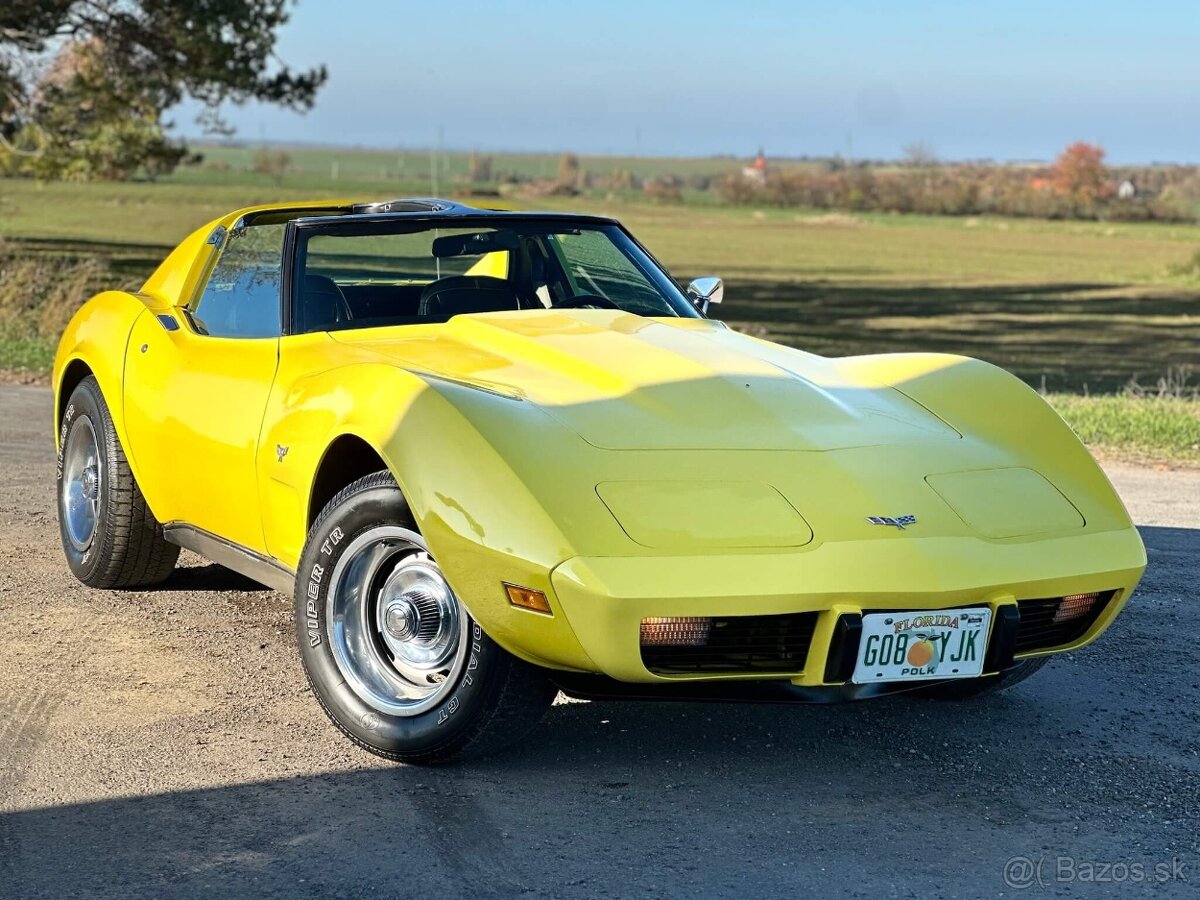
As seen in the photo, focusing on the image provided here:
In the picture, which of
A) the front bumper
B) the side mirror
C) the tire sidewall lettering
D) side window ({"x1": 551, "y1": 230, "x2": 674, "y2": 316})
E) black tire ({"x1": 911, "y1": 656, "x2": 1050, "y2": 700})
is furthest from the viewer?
the side mirror

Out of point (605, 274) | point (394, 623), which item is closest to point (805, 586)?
point (394, 623)

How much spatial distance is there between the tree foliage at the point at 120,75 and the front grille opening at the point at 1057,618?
2005cm

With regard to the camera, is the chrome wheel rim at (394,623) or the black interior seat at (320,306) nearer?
the chrome wheel rim at (394,623)

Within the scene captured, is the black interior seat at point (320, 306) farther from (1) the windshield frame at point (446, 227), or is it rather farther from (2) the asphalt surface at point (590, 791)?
(2) the asphalt surface at point (590, 791)

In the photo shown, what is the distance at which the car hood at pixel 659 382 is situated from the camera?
4.32m

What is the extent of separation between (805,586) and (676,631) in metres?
0.32

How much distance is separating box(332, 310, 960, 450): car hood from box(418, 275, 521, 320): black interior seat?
0.76 ft

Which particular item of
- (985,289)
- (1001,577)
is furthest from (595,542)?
(985,289)

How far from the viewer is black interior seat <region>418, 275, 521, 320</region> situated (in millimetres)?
5387

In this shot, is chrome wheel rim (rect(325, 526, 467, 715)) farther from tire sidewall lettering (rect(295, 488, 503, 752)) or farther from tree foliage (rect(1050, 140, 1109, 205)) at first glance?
tree foliage (rect(1050, 140, 1109, 205))

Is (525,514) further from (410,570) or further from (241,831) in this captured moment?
(241,831)

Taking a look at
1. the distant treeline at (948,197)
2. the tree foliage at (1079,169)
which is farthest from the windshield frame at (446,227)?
the tree foliage at (1079,169)

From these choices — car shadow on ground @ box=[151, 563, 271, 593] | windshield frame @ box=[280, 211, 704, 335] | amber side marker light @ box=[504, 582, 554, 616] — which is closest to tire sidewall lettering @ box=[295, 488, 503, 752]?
amber side marker light @ box=[504, 582, 554, 616]

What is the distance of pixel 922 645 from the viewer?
3.91 meters
